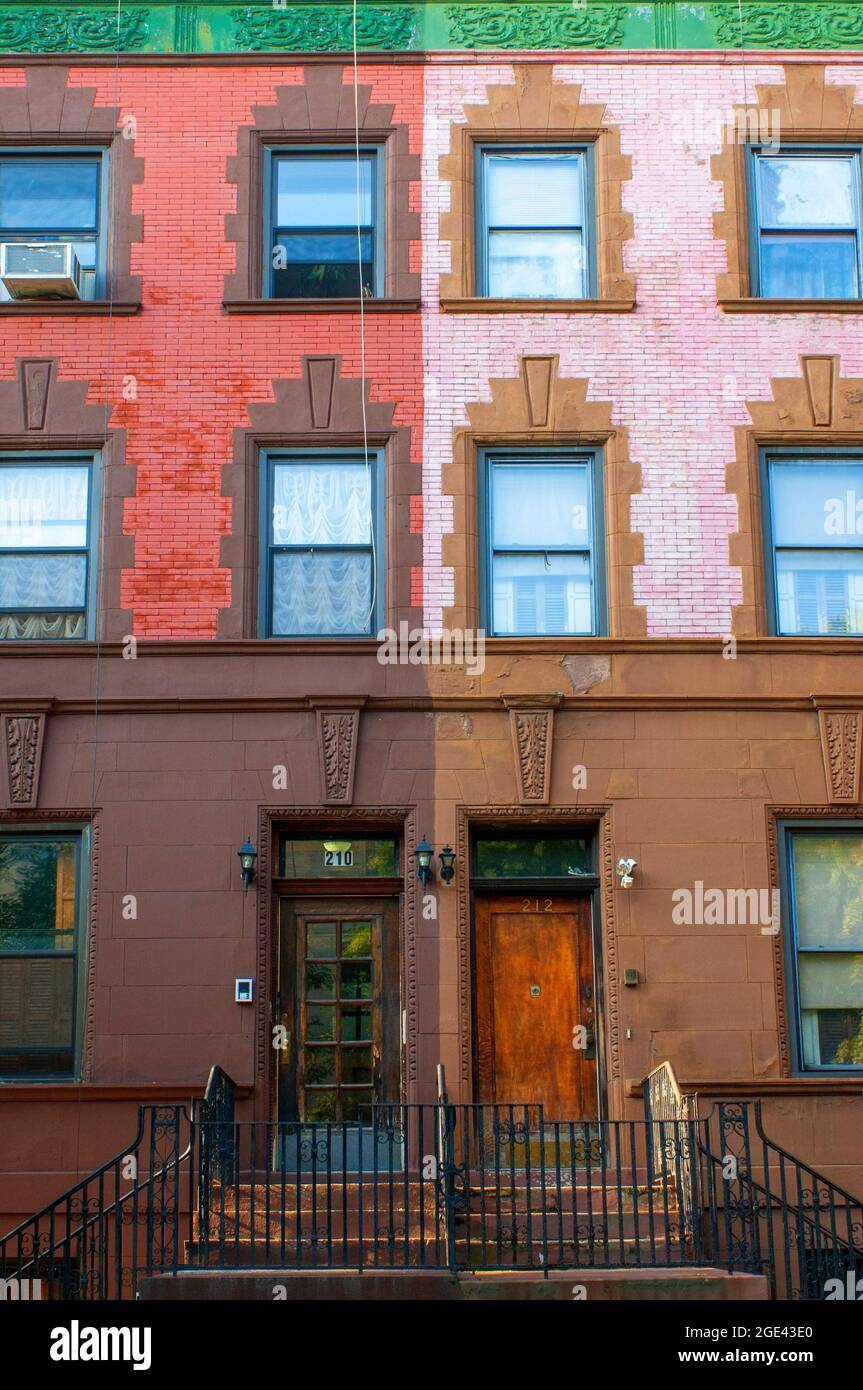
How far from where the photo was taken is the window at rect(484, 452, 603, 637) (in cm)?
1502

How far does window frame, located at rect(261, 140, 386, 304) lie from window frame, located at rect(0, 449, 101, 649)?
2.40m

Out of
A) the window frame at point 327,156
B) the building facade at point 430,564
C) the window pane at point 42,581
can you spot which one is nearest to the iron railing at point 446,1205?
the building facade at point 430,564

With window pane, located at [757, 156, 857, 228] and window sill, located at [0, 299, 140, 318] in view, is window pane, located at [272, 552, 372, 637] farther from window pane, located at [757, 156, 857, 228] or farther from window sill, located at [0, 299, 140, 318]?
window pane, located at [757, 156, 857, 228]

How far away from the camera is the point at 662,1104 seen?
515 inches

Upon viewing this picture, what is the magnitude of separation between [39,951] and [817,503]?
8.01 metres

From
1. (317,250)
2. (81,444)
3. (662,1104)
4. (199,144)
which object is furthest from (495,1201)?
(199,144)

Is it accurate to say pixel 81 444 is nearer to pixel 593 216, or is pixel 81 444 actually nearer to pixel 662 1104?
pixel 593 216

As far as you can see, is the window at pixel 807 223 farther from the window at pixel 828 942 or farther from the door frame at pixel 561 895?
the door frame at pixel 561 895

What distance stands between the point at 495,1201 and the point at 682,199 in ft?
30.5

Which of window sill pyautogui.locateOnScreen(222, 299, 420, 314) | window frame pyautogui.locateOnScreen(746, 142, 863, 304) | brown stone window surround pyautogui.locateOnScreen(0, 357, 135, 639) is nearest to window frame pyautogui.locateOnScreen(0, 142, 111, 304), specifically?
brown stone window surround pyautogui.locateOnScreen(0, 357, 135, 639)

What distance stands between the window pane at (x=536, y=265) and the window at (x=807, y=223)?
1.72 metres

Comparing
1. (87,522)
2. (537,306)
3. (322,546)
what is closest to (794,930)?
(322,546)

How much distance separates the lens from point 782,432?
49.9 feet
